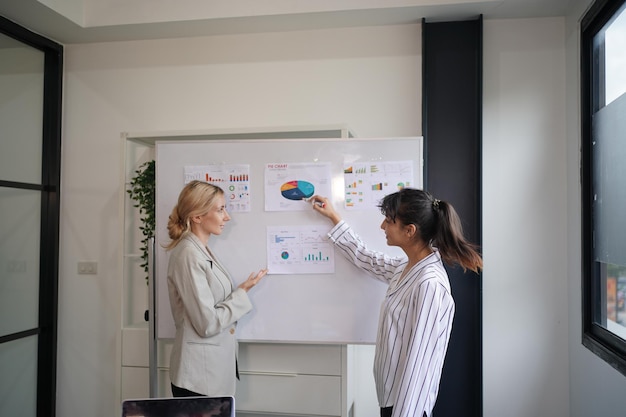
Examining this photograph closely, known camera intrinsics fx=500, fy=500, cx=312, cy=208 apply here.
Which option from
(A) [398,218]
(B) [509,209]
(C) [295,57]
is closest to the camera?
(A) [398,218]

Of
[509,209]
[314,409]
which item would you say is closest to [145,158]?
[314,409]

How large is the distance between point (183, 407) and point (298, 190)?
131cm

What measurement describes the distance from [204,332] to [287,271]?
1.65 ft

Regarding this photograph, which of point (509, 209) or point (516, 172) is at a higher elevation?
point (516, 172)

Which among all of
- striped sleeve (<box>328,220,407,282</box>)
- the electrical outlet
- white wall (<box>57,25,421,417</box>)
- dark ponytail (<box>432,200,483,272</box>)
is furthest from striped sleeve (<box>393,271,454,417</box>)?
the electrical outlet

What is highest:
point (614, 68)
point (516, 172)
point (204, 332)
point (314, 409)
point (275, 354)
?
point (614, 68)

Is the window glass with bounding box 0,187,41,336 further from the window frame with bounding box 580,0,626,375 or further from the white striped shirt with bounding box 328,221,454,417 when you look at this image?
the window frame with bounding box 580,0,626,375

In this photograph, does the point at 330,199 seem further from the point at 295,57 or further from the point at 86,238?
the point at 86,238

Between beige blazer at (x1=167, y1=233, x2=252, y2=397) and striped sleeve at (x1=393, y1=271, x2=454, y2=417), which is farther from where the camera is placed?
beige blazer at (x1=167, y1=233, x2=252, y2=397)

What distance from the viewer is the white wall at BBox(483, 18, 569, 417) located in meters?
2.82

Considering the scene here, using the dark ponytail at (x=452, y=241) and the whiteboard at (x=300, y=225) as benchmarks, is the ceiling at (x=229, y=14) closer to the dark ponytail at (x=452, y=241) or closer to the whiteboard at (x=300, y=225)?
the whiteboard at (x=300, y=225)

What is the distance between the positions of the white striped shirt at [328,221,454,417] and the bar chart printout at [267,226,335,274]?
0.54 metres

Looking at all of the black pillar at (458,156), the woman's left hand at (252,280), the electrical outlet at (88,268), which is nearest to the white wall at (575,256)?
the black pillar at (458,156)

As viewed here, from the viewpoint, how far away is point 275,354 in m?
2.57
